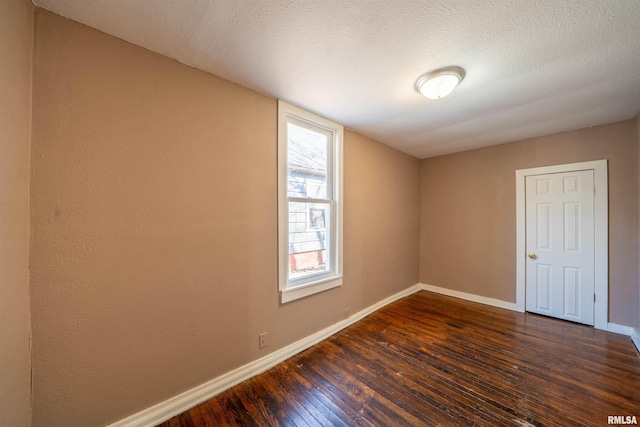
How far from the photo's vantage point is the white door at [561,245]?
273cm

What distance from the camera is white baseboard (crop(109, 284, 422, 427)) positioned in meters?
1.42

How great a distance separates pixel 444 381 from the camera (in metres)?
1.82

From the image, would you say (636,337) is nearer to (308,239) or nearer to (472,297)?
(472,297)

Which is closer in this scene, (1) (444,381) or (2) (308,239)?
(1) (444,381)

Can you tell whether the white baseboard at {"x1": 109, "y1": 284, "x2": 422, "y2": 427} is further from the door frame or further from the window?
the door frame

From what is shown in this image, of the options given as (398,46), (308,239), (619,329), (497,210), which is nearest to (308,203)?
(308,239)

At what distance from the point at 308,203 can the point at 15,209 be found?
6.12ft

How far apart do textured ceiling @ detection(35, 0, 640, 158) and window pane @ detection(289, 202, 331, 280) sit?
1032 millimetres

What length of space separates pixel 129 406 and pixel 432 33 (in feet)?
9.37

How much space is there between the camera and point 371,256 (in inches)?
123

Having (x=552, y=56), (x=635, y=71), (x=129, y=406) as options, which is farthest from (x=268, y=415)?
(x=635, y=71)

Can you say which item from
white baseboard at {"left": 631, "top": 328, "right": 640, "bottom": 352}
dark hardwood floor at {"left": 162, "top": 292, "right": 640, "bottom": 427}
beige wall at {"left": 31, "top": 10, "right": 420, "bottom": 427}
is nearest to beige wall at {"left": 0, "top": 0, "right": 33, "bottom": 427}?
beige wall at {"left": 31, "top": 10, "right": 420, "bottom": 427}

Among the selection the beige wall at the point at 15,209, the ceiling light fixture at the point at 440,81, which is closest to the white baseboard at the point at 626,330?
the ceiling light fixture at the point at 440,81

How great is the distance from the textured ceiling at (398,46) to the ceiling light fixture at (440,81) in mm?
54
